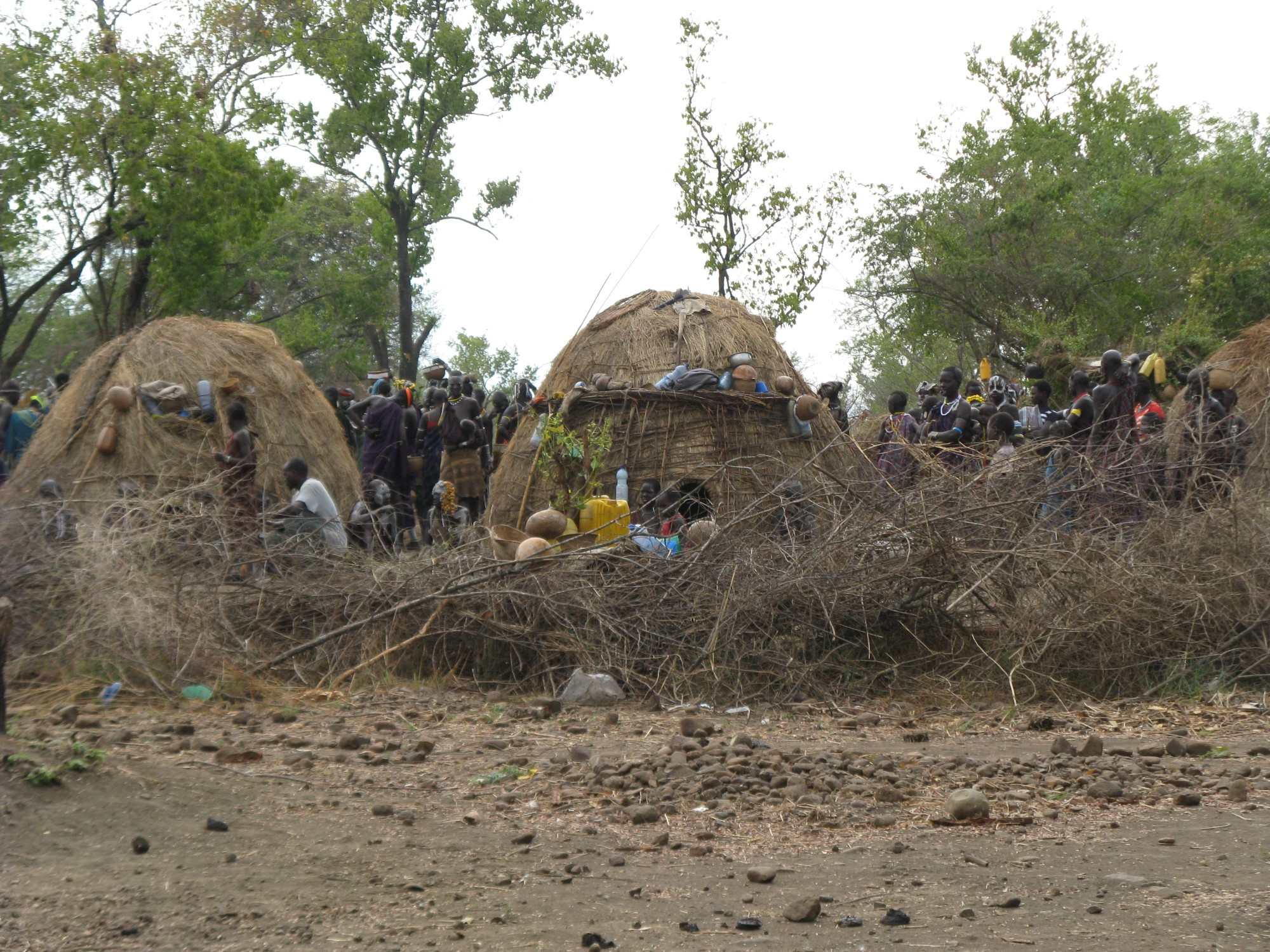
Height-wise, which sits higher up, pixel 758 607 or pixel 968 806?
pixel 758 607

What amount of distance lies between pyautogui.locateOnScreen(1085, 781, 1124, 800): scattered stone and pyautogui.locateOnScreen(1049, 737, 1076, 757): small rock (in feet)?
1.62

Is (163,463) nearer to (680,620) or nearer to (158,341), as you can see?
(158,341)

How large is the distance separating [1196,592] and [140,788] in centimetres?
507

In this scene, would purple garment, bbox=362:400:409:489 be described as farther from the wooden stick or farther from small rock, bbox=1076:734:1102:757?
small rock, bbox=1076:734:1102:757

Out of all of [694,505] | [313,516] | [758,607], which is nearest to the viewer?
[758,607]

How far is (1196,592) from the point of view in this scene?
635 cm

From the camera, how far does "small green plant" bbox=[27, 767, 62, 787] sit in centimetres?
402

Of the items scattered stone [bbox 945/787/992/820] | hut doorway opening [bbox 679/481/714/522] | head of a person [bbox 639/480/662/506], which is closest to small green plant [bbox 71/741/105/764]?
scattered stone [bbox 945/787/992/820]

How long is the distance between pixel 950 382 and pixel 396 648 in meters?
5.87

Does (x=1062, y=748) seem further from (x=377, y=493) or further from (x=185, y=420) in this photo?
(x=185, y=420)

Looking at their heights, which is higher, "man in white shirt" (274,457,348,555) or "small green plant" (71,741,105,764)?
"man in white shirt" (274,457,348,555)

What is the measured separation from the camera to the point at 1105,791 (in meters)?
4.30

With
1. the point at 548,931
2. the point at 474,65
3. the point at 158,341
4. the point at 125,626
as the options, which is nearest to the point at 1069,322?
the point at 474,65

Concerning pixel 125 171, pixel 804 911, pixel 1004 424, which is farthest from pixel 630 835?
pixel 125 171
